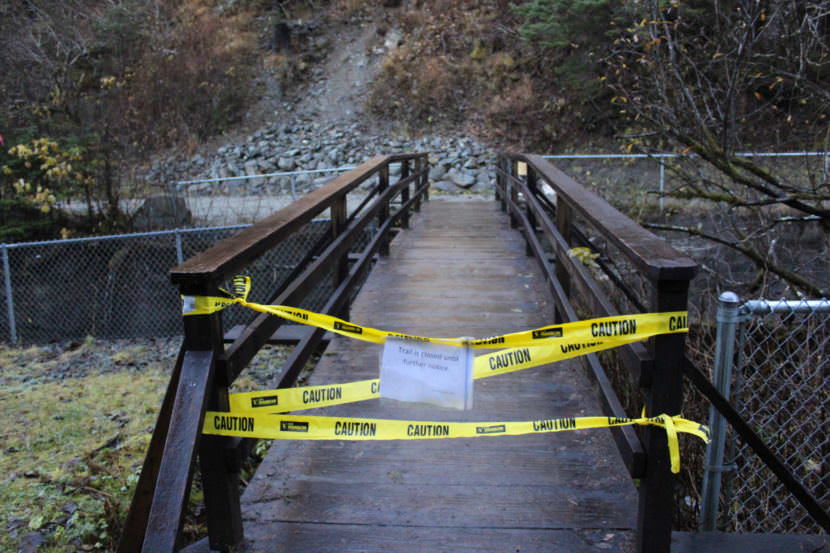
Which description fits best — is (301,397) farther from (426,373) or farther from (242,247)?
(242,247)

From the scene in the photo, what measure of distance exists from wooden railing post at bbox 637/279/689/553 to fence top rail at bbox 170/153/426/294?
1395 mm

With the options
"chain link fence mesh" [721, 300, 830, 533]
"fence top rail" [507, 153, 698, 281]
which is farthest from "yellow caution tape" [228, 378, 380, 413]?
"chain link fence mesh" [721, 300, 830, 533]

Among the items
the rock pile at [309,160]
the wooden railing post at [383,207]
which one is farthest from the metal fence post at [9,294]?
the rock pile at [309,160]

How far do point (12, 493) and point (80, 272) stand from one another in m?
9.53

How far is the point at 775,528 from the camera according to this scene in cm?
345

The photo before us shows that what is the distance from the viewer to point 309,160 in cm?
2045

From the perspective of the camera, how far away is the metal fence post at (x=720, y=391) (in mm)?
2438

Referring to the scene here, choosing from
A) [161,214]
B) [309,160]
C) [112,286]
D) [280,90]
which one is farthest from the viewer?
[280,90]

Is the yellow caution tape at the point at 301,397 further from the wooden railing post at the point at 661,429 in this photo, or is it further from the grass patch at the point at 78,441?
the grass patch at the point at 78,441

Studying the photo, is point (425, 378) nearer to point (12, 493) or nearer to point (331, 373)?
point (331, 373)

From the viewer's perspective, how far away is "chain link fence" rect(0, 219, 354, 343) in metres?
11.7

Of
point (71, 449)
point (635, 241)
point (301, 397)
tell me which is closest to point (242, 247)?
point (301, 397)

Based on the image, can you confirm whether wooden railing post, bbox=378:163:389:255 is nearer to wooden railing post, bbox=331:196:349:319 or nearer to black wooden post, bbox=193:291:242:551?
wooden railing post, bbox=331:196:349:319

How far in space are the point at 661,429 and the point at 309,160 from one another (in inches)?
753
